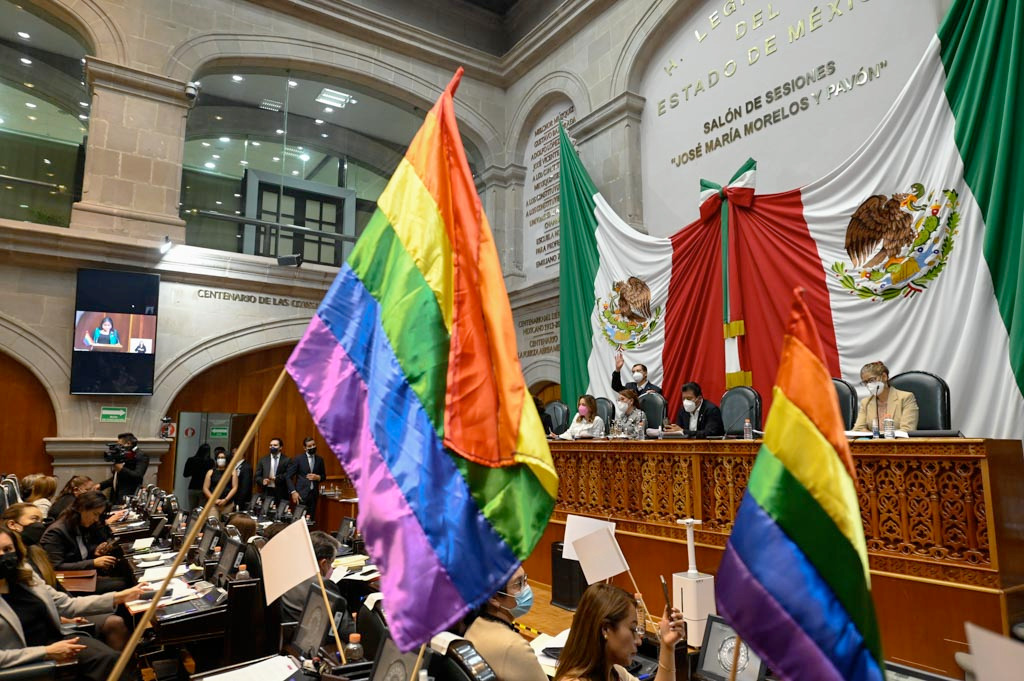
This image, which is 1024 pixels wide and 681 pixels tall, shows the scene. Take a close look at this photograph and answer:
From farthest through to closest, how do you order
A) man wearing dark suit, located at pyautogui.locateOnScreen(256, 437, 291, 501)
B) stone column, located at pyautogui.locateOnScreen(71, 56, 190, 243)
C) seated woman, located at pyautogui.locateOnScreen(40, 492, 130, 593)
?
1. man wearing dark suit, located at pyautogui.locateOnScreen(256, 437, 291, 501)
2. stone column, located at pyautogui.locateOnScreen(71, 56, 190, 243)
3. seated woman, located at pyautogui.locateOnScreen(40, 492, 130, 593)

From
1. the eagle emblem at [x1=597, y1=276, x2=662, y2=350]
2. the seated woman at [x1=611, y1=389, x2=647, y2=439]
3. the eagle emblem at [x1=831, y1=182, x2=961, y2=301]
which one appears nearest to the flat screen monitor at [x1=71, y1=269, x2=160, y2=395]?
the eagle emblem at [x1=597, y1=276, x2=662, y2=350]

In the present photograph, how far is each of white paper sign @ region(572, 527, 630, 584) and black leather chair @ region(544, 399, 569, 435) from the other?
16.8ft

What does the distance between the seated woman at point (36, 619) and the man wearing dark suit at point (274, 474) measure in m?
6.18

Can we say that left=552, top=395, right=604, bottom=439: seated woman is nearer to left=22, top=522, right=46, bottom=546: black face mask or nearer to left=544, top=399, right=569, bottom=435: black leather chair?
left=544, top=399, right=569, bottom=435: black leather chair

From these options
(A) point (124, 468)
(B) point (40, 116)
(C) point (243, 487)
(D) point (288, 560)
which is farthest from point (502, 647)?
(B) point (40, 116)

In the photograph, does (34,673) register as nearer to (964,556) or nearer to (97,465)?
(964,556)

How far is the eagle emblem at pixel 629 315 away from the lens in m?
8.20

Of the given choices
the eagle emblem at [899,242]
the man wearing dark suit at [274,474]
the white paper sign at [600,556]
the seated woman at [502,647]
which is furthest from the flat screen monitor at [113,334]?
the eagle emblem at [899,242]

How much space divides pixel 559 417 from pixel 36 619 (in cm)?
586

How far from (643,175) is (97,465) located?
8.40m

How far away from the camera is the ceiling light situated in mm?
12008

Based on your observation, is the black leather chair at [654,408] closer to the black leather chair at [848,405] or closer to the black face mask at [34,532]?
the black leather chair at [848,405]

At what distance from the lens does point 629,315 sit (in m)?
8.40

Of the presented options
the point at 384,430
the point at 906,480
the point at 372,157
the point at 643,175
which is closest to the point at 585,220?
the point at 643,175
